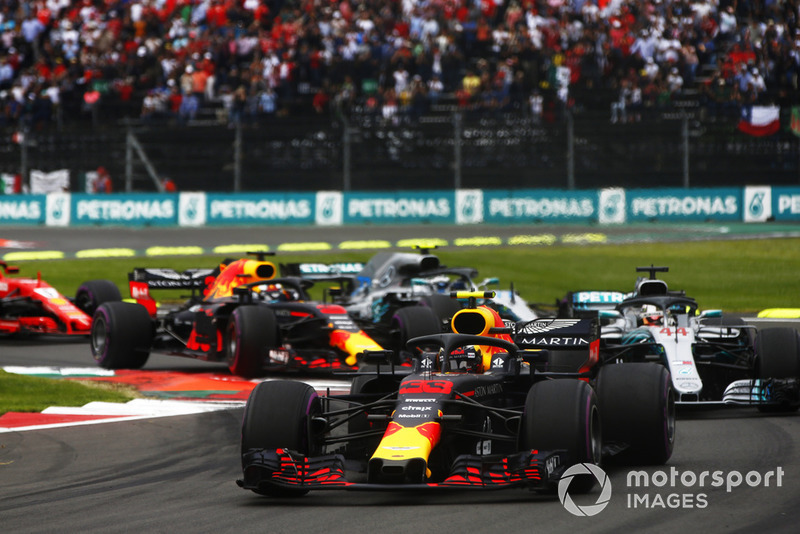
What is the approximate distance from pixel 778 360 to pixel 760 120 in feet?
70.2

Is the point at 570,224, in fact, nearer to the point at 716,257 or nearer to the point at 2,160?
the point at 716,257

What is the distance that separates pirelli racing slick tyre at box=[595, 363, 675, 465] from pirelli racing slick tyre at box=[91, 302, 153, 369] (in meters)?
8.51

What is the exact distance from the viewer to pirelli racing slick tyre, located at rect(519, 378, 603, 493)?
789 centimetres

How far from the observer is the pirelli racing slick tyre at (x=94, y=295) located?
741 inches

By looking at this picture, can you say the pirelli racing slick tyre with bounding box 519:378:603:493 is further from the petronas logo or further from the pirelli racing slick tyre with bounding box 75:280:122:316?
the petronas logo

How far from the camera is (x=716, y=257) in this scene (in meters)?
28.8

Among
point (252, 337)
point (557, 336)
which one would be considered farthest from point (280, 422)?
point (252, 337)

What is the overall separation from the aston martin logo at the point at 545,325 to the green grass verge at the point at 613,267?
528 inches

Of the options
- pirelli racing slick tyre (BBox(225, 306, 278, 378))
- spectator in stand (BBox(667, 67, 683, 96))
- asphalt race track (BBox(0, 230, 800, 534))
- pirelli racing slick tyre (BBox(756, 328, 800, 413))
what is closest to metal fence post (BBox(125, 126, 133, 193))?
spectator in stand (BBox(667, 67, 683, 96))

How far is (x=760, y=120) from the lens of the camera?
3198 centimetres

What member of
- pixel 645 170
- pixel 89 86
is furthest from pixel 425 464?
pixel 89 86

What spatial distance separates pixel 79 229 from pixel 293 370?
70.1 feet

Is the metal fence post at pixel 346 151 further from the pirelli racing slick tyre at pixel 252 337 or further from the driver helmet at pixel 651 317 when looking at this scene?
the driver helmet at pixel 651 317

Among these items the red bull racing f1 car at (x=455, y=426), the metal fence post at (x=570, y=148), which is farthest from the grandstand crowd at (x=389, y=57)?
the red bull racing f1 car at (x=455, y=426)
